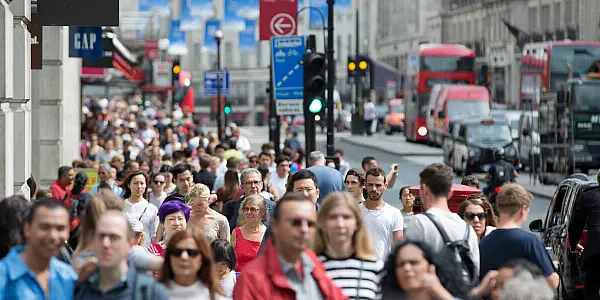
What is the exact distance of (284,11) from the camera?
26766 mm

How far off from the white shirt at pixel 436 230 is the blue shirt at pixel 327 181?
4872mm

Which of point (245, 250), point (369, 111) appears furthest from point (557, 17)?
point (245, 250)

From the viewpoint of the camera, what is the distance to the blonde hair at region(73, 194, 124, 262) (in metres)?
7.18

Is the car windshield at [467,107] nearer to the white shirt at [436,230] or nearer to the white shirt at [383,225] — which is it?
the white shirt at [383,225]

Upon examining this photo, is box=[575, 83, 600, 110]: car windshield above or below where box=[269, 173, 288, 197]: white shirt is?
above

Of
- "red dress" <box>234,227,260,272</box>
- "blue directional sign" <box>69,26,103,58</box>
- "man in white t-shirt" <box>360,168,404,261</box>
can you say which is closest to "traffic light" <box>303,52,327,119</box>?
"blue directional sign" <box>69,26,103,58</box>

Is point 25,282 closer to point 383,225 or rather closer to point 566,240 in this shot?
point 383,225

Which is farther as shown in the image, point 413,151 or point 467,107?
point 467,107

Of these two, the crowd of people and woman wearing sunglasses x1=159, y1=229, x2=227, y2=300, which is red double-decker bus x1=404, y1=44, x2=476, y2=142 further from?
woman wearing sunglasses x1=159, y1=229, x2=227, y2=300

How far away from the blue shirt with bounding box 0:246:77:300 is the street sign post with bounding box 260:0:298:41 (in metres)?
20.2

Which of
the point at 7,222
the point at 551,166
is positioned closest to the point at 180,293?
the point at 7,222

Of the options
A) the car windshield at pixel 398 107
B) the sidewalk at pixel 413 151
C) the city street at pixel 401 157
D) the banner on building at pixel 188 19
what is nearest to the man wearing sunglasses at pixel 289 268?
the city street at pixel 401 157

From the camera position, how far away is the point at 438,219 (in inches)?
316

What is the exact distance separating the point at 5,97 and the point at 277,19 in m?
15.4
